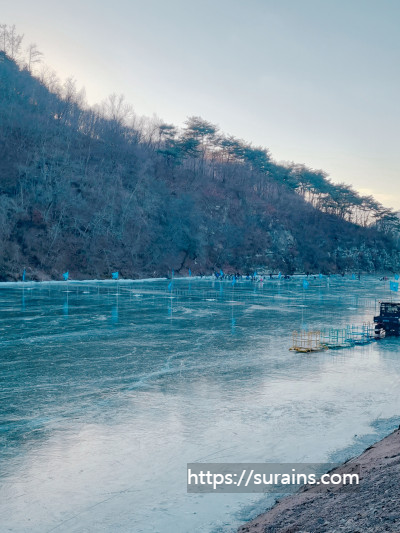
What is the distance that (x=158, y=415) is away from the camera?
532 inches

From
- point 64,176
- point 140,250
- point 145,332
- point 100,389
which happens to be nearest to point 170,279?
point 140,250

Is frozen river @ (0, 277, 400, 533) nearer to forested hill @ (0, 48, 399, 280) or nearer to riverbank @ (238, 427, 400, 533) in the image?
riverbank @ (238, 427, 400, 533)

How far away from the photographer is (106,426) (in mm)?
12531

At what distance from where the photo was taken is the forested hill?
247ft

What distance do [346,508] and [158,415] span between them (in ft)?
23.8

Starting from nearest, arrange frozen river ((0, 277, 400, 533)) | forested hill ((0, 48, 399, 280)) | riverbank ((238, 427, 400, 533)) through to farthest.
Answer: riverbank ((238, 427, 400, 533)), frozen river ((0, 277, 400, 533)), forested hill ((0, 48, 399, 280))

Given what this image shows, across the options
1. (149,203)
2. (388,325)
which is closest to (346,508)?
(388,325)

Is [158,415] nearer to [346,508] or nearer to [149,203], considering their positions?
[346,508]

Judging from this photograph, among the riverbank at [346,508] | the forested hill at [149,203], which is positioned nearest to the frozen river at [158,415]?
the riverbank at [346,508]

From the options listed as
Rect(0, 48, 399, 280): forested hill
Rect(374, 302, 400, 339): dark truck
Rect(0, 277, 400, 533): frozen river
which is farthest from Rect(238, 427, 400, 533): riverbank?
Rect(0, 48, 399, 280): forested hill

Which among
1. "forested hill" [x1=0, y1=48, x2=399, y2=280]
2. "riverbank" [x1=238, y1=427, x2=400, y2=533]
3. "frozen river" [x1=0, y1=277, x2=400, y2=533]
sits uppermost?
"forested hill" [x1=0, y1=48, x2=399, y2=280]

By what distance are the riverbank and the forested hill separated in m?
59.8

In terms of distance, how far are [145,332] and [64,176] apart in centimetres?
6075

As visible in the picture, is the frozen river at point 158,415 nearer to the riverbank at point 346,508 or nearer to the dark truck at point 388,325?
the riverbank at point 346,508
